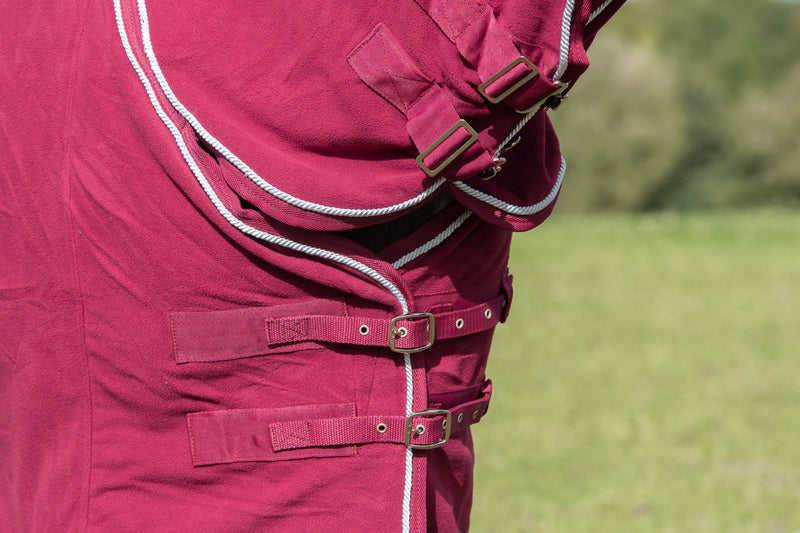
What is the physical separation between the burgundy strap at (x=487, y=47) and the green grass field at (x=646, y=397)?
2.89 meters

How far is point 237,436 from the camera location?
1.23m

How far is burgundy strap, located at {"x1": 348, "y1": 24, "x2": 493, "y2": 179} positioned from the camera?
43.1 inches

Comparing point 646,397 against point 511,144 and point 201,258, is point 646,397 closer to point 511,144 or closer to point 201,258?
point 511,144

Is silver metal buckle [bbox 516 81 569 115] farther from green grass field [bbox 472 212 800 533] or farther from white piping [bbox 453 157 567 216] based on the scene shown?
green grass field [bbox 472 212 800 533]

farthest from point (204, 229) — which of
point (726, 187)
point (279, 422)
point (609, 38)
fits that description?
point (609, 38)

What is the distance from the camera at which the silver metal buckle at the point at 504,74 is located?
1066 millimetres

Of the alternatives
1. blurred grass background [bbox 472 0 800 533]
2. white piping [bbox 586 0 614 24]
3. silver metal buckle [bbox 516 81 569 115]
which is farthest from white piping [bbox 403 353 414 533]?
blurred grass background [bbox 472 0 800 533]

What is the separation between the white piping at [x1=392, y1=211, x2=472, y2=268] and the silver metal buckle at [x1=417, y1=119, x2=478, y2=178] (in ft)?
0.52

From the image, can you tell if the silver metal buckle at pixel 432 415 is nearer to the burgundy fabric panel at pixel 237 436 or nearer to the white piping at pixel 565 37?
the burgundy fabric panel at pixel 237 436

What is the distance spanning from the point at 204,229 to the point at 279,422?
281mm

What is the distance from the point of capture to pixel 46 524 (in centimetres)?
127

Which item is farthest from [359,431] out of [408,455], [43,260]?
[43,260]

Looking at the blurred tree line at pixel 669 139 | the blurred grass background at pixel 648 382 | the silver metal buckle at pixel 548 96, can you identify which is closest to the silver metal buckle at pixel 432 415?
the silver metal buckle at pixel 548 96

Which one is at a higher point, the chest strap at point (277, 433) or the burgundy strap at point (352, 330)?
the burgundy strap at point (352, 330)
